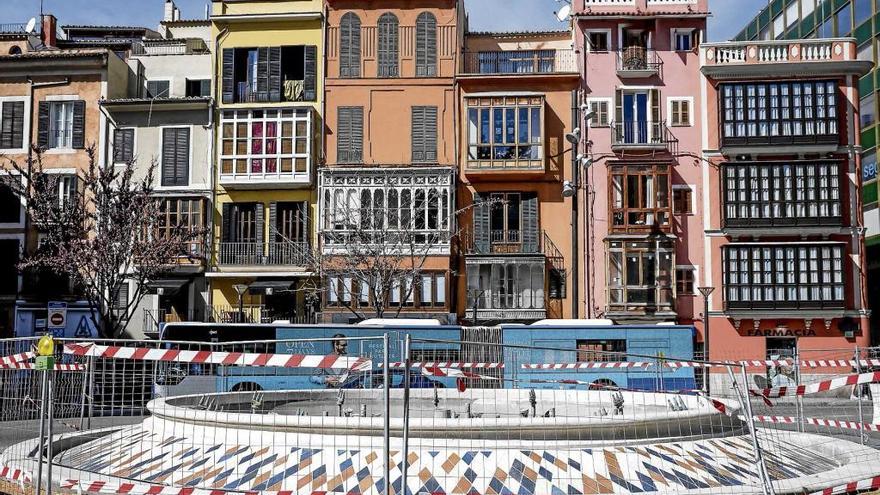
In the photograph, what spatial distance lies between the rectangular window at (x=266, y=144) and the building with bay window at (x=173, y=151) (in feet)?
3.68

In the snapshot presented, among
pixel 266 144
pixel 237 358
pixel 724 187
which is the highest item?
pixel 266 144

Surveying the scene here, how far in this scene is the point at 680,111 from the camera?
3831 centimetres

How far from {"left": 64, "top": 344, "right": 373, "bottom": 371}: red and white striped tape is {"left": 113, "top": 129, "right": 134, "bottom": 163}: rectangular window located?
3083 cm

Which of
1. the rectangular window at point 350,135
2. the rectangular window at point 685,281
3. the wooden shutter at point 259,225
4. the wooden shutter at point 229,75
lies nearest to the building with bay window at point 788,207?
the rectangular window at point 685,281

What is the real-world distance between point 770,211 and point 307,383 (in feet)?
78.9

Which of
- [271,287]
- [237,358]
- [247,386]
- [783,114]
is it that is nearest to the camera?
[237,358]

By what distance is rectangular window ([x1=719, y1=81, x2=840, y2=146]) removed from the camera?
3650 centimetres

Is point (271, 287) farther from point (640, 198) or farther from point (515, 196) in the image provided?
point (640, 198)

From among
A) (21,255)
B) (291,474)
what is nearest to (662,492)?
(291,474)

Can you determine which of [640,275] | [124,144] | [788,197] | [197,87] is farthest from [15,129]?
[788,197]

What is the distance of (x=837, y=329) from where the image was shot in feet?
118

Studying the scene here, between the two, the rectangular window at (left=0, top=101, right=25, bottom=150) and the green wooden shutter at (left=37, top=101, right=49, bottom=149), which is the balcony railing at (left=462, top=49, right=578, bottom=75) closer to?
the green wooden shutter at (left=37, top=101, right=49, bottom=149)

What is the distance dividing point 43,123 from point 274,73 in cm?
1082

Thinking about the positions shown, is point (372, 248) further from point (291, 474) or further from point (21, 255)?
point (291, 474)
